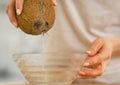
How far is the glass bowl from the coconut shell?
126mm

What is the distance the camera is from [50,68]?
0.81 m

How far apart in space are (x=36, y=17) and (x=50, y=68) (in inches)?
6.8

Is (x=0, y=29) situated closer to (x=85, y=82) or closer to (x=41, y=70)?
(x=85, y=82)

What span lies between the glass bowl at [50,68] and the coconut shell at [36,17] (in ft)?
0.41

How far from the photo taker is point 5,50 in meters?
2.01

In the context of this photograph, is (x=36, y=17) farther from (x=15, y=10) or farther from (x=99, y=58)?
(x=99, y=58)

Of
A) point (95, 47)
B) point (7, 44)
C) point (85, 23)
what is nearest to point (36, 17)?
point (95, 47)

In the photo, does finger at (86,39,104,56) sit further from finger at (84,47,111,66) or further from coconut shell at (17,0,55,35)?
coconut shell at (17,0,55,35)

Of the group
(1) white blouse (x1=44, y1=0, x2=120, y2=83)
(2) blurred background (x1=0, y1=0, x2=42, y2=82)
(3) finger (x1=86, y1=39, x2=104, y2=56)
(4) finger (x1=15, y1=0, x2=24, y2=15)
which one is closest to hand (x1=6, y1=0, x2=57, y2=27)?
(4) finger (x1=15, y1=0, x2=24, y2=15)

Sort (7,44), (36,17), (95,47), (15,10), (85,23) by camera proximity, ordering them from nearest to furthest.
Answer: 1. (36,17)
2. (15,10)
3. (95,47)
4. (85,23)
5. (7,44)

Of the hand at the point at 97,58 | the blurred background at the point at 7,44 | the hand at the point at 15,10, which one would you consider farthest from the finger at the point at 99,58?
the blurred background at the point at 7,44

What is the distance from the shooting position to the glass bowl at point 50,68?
2.55ft

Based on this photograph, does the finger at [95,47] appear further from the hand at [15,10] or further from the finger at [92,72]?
the hand at [15,10]

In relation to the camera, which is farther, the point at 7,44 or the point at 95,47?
the point at 7,44
